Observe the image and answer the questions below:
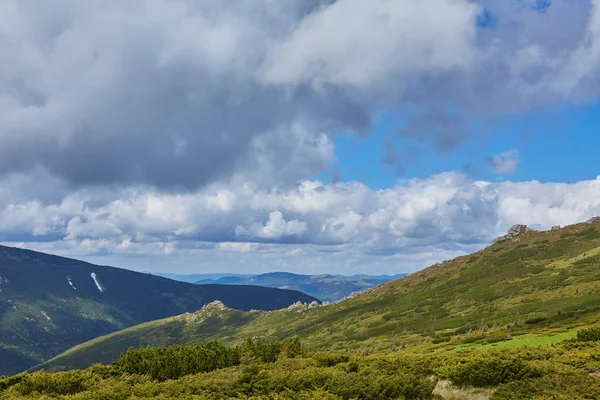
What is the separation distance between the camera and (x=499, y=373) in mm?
Result: 23234

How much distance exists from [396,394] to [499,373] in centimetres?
562

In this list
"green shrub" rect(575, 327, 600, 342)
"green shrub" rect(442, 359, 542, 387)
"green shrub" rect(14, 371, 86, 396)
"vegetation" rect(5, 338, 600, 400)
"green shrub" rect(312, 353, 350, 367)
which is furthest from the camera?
"green shrub" rect(312, 353, 350, 367)

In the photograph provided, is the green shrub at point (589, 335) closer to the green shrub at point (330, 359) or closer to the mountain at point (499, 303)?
the mountain at point (499, 303)

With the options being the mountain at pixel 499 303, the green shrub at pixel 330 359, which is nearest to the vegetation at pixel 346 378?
the green shrub at pixel 330 359

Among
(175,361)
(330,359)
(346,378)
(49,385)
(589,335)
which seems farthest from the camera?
(175,361)

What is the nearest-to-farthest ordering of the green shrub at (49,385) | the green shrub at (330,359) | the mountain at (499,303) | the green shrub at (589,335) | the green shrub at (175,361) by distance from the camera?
1. the green shrub at (49,385)
2. the green shrub at (589,335)
3. the green shrub at (330,359)
4. the green shrub at (175,361)
5. the mountain at (499,303)

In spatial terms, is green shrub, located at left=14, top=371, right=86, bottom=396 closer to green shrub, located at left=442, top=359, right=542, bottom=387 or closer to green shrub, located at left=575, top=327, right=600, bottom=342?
green shrub, located at left=442, top=359, right=542, bottom=387

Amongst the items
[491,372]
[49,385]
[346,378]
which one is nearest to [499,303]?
[491,372]

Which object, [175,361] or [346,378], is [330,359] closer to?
[346,378]

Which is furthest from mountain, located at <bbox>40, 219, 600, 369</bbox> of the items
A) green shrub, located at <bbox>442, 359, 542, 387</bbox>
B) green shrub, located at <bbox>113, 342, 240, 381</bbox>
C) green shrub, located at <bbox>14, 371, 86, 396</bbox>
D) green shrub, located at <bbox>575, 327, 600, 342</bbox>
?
green shrub, located at <bbox>14, 371, 86, 396</bbox>

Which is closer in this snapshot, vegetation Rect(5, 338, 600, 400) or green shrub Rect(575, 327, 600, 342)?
vegetation Rect(5, 338, 600, 400)

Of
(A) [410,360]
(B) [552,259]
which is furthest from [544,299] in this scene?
(A) [410,360]

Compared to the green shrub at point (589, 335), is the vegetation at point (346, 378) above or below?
below

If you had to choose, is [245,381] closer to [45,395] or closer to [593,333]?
[45,395]
